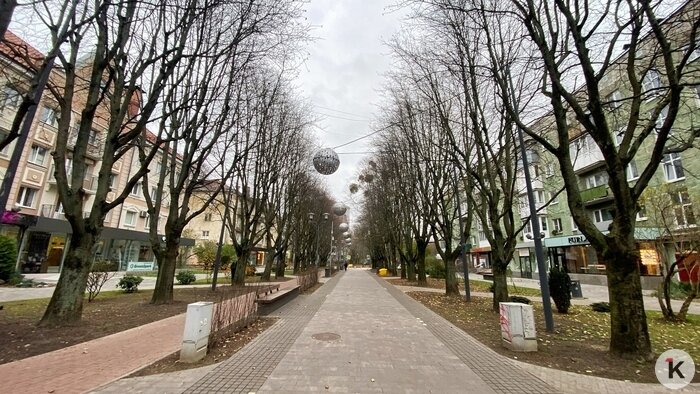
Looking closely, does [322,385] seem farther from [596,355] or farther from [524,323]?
[596,355]

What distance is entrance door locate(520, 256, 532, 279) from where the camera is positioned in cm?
3652

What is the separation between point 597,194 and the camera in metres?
26.8

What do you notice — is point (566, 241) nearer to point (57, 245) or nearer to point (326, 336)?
point (326, 336)

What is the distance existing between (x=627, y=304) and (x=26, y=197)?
111 feet

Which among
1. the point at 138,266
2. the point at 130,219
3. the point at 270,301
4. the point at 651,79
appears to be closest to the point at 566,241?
the point at 651,79

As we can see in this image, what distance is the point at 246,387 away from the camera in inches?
177

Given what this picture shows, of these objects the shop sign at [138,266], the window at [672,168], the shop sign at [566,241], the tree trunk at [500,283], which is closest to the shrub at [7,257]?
the shop sign at [138,266]

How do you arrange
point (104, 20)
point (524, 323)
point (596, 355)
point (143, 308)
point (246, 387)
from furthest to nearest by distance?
point (143, 308)
point (104, 20)
point (524, 323)
point (596, 355)
point (246, 387)

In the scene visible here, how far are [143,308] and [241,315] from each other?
15.1 feet

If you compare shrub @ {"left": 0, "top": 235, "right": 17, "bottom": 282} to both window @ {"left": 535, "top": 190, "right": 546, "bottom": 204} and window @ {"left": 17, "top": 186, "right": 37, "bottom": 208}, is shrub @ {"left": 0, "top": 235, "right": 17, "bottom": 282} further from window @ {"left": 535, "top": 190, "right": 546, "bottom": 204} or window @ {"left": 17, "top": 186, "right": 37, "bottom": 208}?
window @ {"left": 535, "top": 190, "right": 546, "bottom": 204}

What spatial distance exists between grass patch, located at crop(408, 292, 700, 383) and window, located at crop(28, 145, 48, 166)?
29.6 meters

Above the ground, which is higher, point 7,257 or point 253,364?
point 7,257

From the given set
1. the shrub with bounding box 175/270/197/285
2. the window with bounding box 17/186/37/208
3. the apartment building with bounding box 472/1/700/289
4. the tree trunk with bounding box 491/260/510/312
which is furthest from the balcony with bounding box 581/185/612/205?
the window with bounding box 17/186/37/208

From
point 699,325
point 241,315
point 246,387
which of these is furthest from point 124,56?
point 699,325
